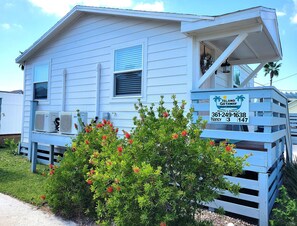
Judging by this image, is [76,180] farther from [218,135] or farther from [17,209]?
[218,135]

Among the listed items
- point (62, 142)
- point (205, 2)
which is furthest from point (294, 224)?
point (205, 2)

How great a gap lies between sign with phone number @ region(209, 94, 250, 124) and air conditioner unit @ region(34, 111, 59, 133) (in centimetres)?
418

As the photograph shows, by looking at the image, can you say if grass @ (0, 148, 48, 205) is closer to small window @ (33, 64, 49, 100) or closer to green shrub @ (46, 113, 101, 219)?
green shrub @ (46, 113, 101, 219)

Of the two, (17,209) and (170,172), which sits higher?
(170,172)

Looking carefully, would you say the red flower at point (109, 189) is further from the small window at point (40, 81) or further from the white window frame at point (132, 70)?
the small window at point (40, 81)

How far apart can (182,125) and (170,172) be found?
0.54 meters

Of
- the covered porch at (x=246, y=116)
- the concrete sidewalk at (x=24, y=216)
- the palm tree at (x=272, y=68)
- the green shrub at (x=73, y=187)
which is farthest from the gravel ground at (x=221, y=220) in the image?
the palm tree at (x=272, y=68)

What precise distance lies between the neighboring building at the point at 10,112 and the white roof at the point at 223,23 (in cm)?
753

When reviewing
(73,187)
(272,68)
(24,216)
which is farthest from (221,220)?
(272,68)

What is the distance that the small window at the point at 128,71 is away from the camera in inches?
221

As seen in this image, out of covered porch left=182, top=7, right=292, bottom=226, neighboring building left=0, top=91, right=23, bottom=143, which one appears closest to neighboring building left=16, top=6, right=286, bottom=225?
covered porch left=182, top=7, right=292, bottom=226

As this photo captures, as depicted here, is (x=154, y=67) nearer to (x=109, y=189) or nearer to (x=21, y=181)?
→ (x=109, y=189)

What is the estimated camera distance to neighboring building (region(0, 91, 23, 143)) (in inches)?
521

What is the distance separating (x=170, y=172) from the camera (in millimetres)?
2709
